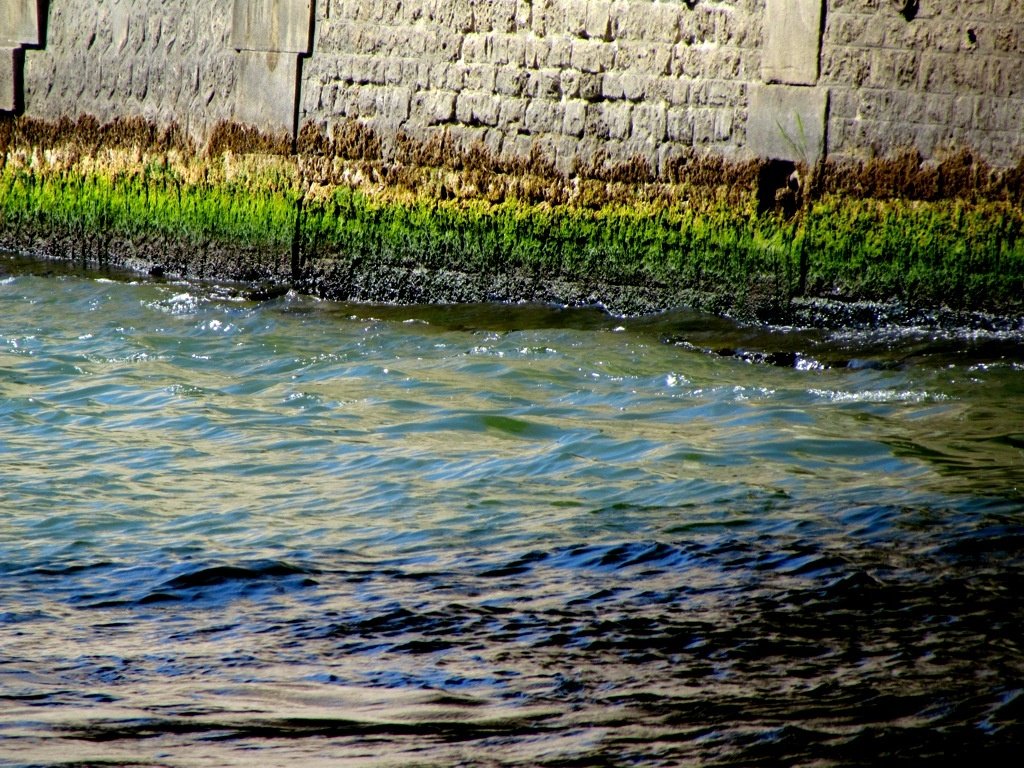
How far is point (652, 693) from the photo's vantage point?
2.89m

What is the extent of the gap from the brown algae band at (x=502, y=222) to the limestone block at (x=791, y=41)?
0.54m

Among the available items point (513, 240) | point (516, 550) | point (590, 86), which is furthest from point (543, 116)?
point (516, 550)

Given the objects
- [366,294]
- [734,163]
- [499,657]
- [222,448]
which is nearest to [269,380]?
[222,448]

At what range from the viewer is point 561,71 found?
7.85 m

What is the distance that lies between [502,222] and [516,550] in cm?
446

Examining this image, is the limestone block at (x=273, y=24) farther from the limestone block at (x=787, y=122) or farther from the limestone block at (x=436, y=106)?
the limestone block at (x=787, y=122)

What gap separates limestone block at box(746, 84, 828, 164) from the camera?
23.8ft

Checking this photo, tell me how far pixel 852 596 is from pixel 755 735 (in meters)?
1.01

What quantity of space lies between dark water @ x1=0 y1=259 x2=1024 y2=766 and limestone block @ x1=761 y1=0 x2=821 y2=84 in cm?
153

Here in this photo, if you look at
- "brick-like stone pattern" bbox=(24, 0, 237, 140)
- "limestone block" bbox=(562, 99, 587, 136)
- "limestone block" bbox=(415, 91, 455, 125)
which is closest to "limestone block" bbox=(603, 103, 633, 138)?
"limestone block" bbox=(562, 99, 587, 136)

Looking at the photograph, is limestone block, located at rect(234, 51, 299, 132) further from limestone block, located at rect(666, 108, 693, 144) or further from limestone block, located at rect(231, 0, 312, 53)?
limestone block, located at rect(666, 108, 693, 144)

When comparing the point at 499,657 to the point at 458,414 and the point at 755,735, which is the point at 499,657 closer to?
the point at 755,735

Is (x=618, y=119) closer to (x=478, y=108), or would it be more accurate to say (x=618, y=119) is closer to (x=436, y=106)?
(x=478, y=108)

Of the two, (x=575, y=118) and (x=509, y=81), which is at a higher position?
(x=509, y=81)
